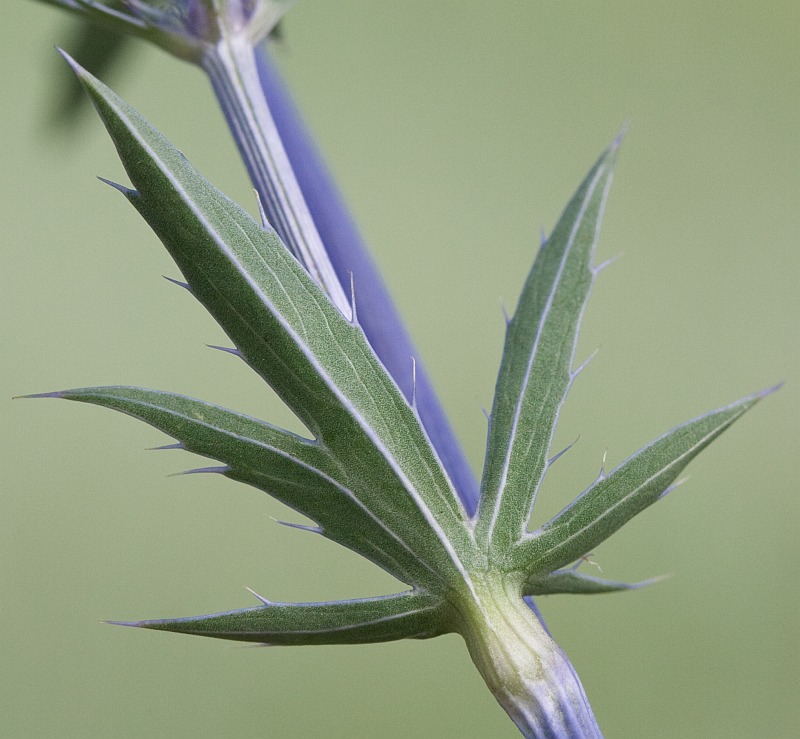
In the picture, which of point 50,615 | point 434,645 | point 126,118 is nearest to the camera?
point 126,118

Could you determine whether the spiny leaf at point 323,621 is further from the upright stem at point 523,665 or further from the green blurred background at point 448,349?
the green blurred background at point 448,349

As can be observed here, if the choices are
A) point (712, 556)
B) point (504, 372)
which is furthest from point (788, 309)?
point (504, 372)

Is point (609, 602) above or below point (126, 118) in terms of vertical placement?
below

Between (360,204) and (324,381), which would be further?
(360,204)

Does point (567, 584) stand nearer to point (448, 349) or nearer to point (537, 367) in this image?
point (537, 367)

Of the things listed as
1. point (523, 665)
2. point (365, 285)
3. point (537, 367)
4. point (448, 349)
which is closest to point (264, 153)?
point (365, 285)

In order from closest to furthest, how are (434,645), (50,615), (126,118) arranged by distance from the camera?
(126,118), (50,615), (434,645)

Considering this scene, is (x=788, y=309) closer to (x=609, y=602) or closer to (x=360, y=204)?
(x=609, y=602)

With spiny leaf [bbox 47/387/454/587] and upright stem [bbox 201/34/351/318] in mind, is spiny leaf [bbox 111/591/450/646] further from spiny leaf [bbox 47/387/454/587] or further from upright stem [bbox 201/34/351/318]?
upright stem [bbox 201/34/351/318]
